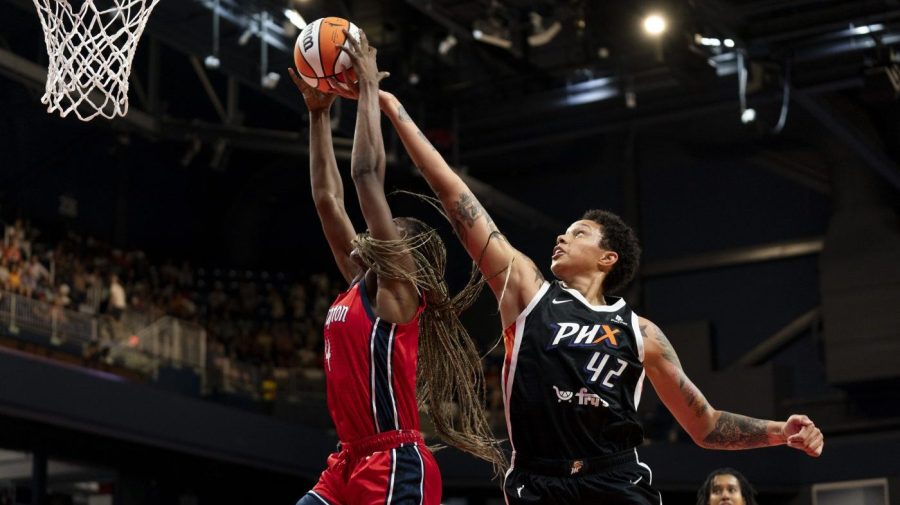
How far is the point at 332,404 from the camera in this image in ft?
16.9

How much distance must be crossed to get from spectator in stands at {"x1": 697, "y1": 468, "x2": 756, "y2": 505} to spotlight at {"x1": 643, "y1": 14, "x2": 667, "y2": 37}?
835cm

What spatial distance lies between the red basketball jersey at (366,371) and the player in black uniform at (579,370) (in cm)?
51

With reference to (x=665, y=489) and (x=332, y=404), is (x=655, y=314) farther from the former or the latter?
(x=332, y=404)

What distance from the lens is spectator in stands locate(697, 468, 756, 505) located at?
706cm

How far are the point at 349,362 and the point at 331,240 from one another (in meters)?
0.84

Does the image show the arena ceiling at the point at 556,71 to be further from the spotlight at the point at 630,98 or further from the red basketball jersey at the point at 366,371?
the red basketball jersey at the point at 366,371

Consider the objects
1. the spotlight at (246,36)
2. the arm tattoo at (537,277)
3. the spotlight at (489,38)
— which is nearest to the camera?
the arm tattoo at (537,277)

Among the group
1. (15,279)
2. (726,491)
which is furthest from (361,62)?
(15,279)

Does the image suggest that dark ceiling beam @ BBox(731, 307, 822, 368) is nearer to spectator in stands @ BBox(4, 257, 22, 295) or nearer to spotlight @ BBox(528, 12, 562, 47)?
spotlight @ BBox(528, 12, 562, 47)

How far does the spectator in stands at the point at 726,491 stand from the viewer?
706 centimetres

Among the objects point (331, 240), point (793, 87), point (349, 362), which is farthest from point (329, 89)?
point (793, 87)

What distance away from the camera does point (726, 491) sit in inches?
279

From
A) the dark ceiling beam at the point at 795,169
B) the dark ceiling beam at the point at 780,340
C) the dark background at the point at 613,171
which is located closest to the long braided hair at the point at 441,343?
the dark background at the point at 613,171

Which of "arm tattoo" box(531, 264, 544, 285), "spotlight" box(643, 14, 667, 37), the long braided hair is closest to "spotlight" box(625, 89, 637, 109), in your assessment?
"spotlight" box(643, 14, 667, 37)
